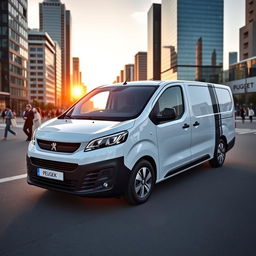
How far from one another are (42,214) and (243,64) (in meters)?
72.0

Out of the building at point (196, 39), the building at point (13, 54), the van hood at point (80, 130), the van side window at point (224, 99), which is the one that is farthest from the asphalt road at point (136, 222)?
the building at point (196, 39)

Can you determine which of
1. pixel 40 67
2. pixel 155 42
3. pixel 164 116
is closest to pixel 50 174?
pixel 164 116

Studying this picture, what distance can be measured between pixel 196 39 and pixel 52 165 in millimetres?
131297

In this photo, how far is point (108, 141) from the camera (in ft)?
12.5

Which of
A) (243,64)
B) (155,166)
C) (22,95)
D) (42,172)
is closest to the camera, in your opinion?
(42,172)

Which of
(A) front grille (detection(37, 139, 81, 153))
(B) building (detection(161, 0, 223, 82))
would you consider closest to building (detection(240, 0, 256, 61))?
(B) building (detection(161, 0, 223, 82))

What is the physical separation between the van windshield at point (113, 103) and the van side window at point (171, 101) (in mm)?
198

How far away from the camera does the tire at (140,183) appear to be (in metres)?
4.00

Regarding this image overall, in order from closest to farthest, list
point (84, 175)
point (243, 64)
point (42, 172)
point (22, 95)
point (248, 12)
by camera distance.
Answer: point (84, 175) → point (42, 172) → point (243, 64) → point (22, 95) → point (248, 12)

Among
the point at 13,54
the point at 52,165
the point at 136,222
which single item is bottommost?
the point at 136,222

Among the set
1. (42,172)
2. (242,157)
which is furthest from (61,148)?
(242,157)

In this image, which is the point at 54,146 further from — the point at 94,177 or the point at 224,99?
the point at 224,99

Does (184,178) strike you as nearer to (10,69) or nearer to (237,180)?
(237,180)

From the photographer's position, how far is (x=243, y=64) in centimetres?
6794
